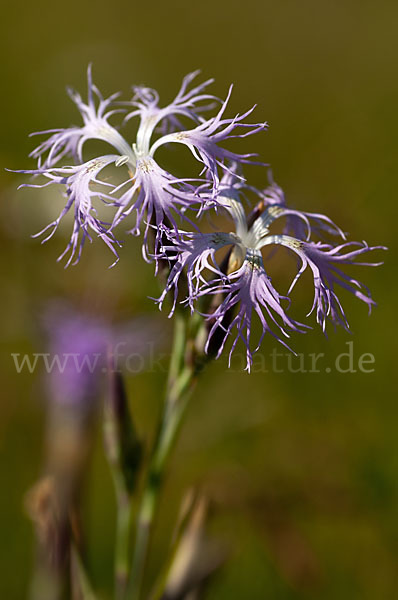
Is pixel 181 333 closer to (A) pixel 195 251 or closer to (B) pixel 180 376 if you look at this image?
(B) pixel 180 376

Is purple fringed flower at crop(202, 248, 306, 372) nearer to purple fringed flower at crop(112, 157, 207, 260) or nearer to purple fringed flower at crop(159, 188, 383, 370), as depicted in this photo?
purple fringed flower at crop(159, 188, 383, 370)

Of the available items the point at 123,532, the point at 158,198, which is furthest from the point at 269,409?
the point at 158,198

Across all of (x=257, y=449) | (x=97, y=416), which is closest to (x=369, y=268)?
(x=257, y=449)

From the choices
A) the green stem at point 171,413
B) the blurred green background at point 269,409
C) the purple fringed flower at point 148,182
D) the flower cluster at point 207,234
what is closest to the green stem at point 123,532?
the green stem at point 171,413

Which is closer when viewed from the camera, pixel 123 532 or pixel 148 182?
pixel 148 182

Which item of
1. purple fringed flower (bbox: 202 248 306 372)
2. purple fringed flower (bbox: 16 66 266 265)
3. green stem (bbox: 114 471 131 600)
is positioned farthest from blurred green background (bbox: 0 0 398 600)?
purple fringed flower (bbox: 16 66 266 265)

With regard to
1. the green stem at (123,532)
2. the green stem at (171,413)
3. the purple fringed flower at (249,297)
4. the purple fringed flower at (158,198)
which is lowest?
the green stem at (123,532)

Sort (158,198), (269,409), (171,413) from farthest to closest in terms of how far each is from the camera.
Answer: (269,409) → (171,413) → (158,198)

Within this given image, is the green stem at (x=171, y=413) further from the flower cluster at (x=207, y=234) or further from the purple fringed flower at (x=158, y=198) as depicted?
the purple fringed flower at (x=158, y=198)

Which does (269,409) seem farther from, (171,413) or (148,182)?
(148,182)
